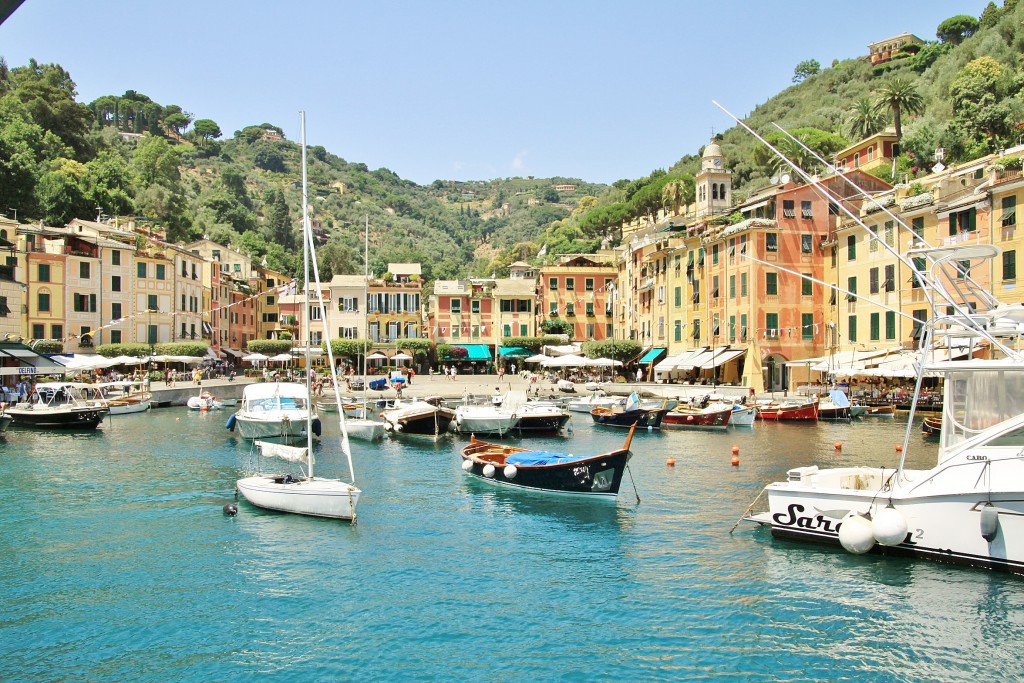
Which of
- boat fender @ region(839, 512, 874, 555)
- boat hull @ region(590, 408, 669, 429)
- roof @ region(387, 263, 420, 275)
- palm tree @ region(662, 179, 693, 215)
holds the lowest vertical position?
boat fender @ region(839, 512, 874, 555)

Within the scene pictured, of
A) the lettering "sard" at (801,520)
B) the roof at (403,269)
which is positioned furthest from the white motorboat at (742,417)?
the roof at (403,269)

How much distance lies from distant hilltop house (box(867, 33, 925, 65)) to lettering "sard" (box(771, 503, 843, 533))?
162729mm

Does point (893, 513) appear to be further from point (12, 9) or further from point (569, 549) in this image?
point (12, 9)

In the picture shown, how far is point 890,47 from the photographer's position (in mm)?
162875

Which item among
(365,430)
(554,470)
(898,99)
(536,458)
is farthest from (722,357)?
(898,99)

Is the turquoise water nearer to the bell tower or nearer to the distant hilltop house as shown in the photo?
the bell tower

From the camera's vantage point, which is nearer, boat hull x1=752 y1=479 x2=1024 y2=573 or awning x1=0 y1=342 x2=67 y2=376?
boat hull x1=752 y1=479 x2=1024 y2=573

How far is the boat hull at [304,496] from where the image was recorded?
916 inches

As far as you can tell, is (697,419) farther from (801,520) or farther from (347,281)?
(347,281)

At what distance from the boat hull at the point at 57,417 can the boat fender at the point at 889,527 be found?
43385 mm

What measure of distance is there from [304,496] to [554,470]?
8059mm

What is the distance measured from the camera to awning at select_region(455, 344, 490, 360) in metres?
87.4

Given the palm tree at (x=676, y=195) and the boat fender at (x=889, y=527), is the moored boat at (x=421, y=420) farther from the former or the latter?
the palm tree at (x=676, y=195)

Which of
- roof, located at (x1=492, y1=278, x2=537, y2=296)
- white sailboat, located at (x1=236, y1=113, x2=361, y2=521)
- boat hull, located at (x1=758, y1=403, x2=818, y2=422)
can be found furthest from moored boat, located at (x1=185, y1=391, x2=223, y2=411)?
boat hull, located at (x1=758, y1=403, x2=818, y2=422)
